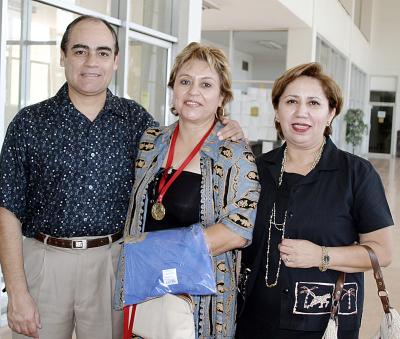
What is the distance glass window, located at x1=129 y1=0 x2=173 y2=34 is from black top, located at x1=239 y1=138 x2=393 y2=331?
15.5ft

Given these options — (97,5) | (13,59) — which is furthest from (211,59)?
(97,5)

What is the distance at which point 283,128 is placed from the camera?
2.29 metres

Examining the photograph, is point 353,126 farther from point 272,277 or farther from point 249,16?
point 272,277

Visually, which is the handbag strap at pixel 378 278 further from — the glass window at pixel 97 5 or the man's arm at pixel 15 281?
the glass window at pixel 97 5

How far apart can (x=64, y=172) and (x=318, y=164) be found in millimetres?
1070

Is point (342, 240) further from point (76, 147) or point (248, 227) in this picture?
point (76, 147)

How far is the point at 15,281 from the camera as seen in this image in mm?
2330

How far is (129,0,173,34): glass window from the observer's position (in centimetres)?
654

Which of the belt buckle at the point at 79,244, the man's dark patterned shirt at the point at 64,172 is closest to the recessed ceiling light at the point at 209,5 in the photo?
the man's dark patterned shirt at the point at 64,172

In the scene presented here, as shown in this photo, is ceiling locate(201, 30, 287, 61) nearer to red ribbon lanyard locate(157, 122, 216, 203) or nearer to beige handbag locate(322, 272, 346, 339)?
red ribbon lanyard locate(157, 122, 216, 203)

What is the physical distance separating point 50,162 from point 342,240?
125cm

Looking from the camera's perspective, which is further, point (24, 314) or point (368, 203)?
point (24, 314)

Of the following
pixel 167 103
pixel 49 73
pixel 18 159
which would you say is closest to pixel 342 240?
pixel 18 159

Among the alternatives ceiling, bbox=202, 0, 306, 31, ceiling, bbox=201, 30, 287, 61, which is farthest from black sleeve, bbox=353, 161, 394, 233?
ceiling, bbox=201, 30, 287, 61
